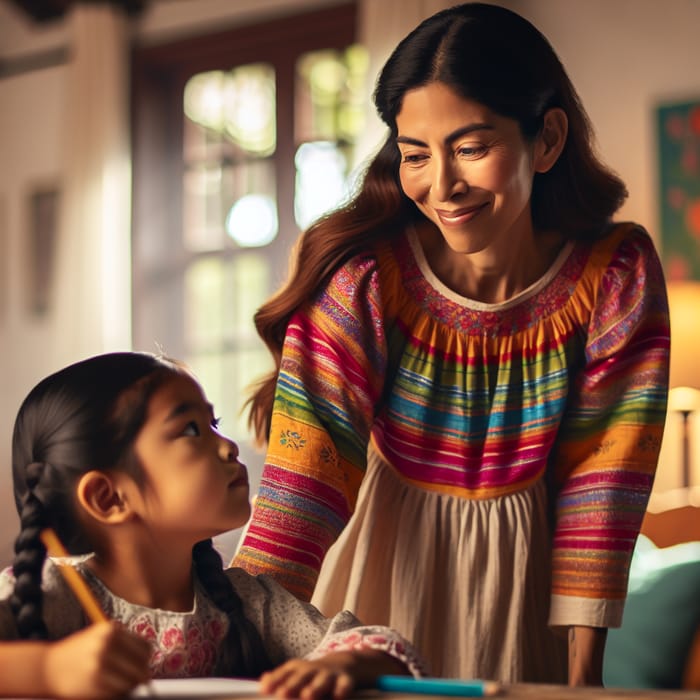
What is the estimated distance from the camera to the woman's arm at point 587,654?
1238 millimetres

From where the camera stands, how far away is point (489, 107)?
1.17 meters

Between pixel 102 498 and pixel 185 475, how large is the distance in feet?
0.23

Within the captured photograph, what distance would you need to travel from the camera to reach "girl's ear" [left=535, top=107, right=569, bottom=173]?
125cm

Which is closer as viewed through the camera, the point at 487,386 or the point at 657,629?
the point at 487,386

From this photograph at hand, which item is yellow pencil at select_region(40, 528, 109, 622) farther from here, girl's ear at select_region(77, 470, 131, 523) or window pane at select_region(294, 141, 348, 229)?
window pane at select_region(294, 141, 348, 229)

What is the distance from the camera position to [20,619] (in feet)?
2.76

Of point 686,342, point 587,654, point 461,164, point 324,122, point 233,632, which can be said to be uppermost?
point 324,122

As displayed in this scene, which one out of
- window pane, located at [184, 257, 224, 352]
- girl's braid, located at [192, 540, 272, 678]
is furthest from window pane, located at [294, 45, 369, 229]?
girl's braid, located at [192, 540, 272, 678]

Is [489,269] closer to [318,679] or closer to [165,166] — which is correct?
[318,679]

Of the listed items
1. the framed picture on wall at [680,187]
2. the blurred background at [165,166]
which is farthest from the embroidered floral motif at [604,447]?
the blurred background at [165,166]

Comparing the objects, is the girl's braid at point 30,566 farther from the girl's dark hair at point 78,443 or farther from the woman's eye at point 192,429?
the woman's eye at point 192,429

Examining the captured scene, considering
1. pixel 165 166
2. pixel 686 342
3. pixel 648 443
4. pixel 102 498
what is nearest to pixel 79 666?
pixel 102 498

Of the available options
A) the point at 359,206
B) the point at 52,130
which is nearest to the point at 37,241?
the point at 52,130

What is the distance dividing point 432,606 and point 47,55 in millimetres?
4838
